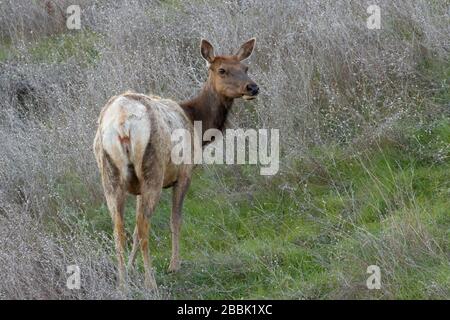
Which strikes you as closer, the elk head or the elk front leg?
the elk front leg

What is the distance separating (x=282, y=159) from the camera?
10.0 metres

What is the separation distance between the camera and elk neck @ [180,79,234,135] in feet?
31.3

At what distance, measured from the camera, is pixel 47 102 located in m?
12.2

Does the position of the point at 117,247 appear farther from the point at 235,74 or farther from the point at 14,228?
the point at 235,74

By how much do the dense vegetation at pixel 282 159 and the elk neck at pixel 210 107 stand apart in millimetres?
744

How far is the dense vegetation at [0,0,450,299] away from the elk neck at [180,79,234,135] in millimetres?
744

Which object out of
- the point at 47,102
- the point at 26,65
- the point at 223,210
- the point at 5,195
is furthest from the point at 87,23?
the point at 223,210

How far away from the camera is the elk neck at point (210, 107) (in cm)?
953
